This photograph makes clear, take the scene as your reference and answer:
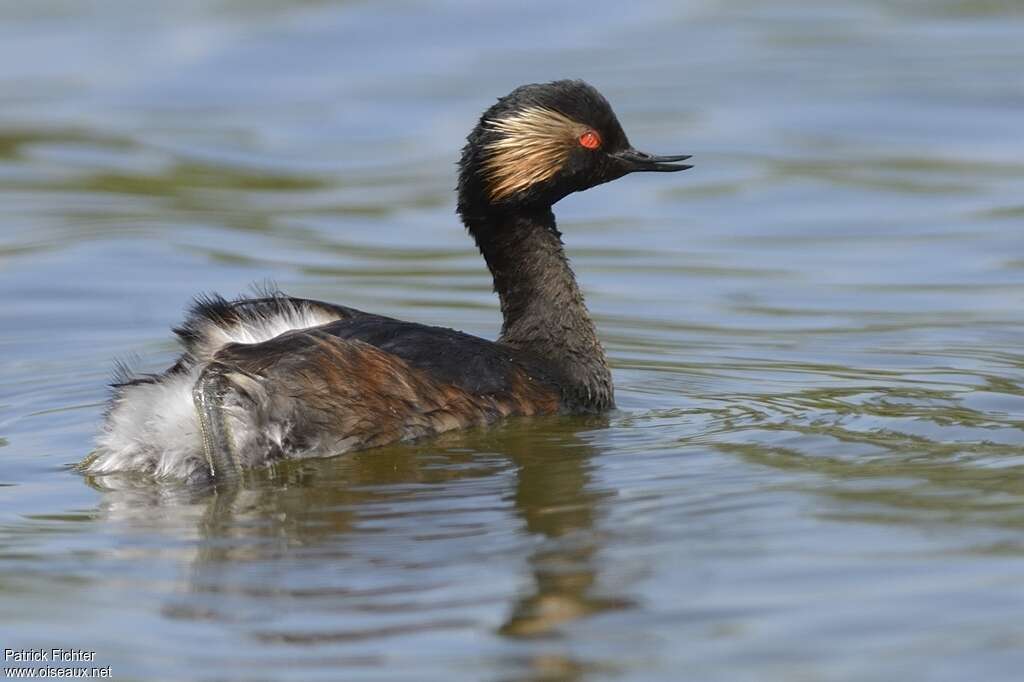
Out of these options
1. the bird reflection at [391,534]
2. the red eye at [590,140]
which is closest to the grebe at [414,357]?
→ the red eye at [590,140]

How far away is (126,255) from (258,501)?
20.6 feet

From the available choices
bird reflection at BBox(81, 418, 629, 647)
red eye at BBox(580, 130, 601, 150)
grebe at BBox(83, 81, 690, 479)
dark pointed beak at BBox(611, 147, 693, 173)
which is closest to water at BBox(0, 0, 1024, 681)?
bird reflection at BBox(81, 418, 629, 647)

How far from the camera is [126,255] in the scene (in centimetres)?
1267

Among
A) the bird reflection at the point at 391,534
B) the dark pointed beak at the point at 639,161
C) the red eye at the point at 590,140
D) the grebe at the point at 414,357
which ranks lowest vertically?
the bird reflection at the point at 391,534

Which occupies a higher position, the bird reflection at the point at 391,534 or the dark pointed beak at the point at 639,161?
the dark pointed beak at the point at 639,161

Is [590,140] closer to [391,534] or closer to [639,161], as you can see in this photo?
[639,161]

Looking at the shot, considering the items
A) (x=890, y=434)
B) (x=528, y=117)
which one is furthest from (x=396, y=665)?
(x=528, y=117)

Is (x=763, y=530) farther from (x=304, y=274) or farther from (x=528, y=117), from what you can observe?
(x=304, y=274)

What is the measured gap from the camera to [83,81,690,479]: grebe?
23.3ft

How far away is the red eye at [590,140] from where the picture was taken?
8.58 meters

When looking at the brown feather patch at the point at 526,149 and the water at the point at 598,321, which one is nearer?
the water at the point at 598,321

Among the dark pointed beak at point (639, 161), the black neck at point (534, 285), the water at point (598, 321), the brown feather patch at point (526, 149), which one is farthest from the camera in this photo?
the dark pointed beak at point (639, 161)

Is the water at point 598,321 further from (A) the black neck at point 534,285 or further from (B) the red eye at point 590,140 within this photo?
(B) the red eye at point 590,140

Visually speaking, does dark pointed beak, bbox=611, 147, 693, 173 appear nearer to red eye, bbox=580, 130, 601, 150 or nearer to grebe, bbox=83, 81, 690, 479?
grebe, bbox=83, 81, 690, 479
